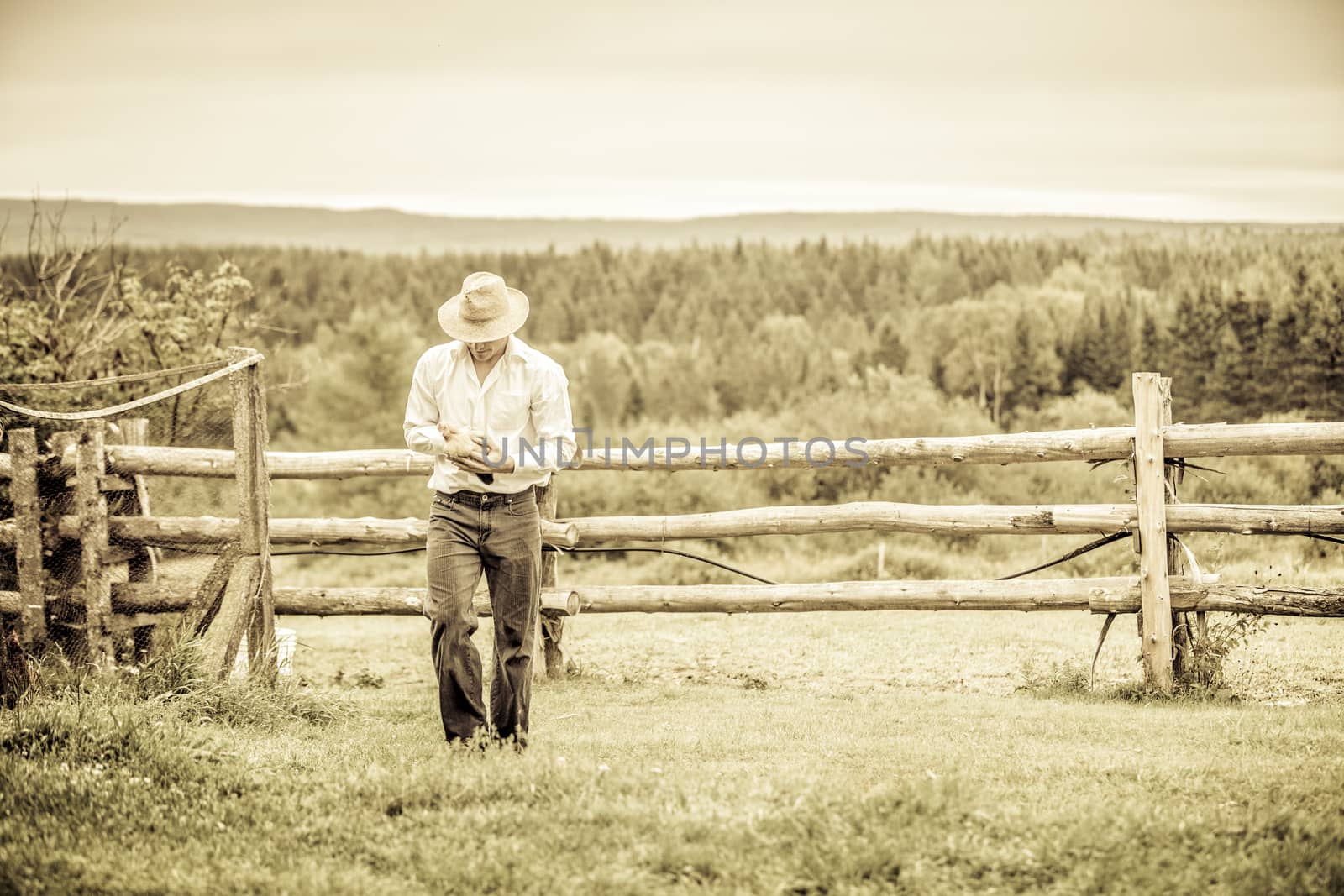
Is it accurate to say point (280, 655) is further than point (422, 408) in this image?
→ Yes

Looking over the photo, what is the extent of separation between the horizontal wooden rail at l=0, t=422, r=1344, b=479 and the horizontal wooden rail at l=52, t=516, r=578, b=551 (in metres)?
0.34

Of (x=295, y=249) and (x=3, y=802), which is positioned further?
(x=295, y=249)

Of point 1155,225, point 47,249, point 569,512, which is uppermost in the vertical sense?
point 1155,225

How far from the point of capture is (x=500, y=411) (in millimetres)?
5457

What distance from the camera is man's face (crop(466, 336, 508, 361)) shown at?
215 inches

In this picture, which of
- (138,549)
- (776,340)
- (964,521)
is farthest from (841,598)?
(776,340)

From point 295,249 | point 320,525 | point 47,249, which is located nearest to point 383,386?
point 47,249

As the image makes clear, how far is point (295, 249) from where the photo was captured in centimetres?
10350

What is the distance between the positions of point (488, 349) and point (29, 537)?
407cm

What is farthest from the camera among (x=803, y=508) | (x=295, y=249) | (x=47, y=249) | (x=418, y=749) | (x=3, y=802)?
(x=295, y=249)

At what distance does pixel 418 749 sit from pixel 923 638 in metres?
5.28

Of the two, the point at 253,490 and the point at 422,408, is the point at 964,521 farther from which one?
the point at 253,490

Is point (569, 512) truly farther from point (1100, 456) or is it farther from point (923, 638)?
point (1100, 456)

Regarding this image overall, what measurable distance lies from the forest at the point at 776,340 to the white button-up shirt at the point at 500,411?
374cm
